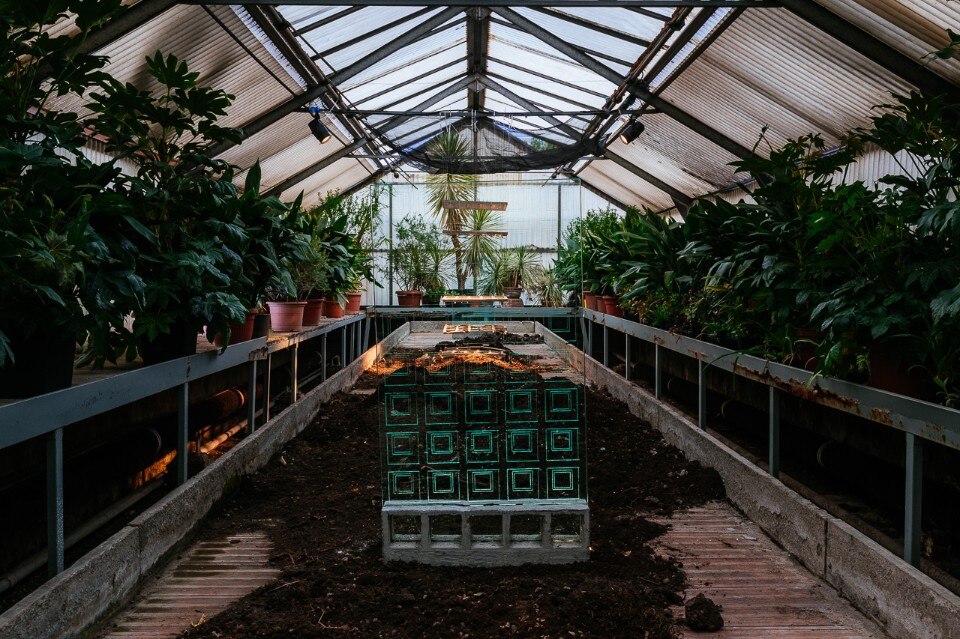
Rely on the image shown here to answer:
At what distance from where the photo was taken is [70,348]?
7.82 feet

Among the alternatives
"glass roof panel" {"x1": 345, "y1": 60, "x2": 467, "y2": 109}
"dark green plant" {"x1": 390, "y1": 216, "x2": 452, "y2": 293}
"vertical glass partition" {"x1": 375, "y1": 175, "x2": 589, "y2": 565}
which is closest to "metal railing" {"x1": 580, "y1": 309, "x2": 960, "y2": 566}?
"vertical glass partition" {"x1": 375, "y1": 175, "x2": 589, "y2": 565}

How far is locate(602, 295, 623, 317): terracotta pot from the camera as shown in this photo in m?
7.02

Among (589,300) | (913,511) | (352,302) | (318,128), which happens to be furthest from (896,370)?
(318,128)

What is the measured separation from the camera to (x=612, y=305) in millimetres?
7129

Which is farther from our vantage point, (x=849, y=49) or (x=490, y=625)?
(x=849, y=49)

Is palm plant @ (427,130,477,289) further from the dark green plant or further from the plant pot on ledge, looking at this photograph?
the plant pot on ledge

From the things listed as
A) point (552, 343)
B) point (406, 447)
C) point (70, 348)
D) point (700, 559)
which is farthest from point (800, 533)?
point (552, 343)

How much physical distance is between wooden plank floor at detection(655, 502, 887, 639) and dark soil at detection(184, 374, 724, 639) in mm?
122

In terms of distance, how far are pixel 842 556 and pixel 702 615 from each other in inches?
25.6

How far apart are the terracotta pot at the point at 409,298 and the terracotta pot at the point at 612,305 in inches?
107

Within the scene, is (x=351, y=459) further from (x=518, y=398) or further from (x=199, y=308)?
(x=518, y=398)

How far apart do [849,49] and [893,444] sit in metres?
4.33

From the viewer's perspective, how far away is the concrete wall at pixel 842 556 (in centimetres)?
195

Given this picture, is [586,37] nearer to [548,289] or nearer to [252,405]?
[548,289]
